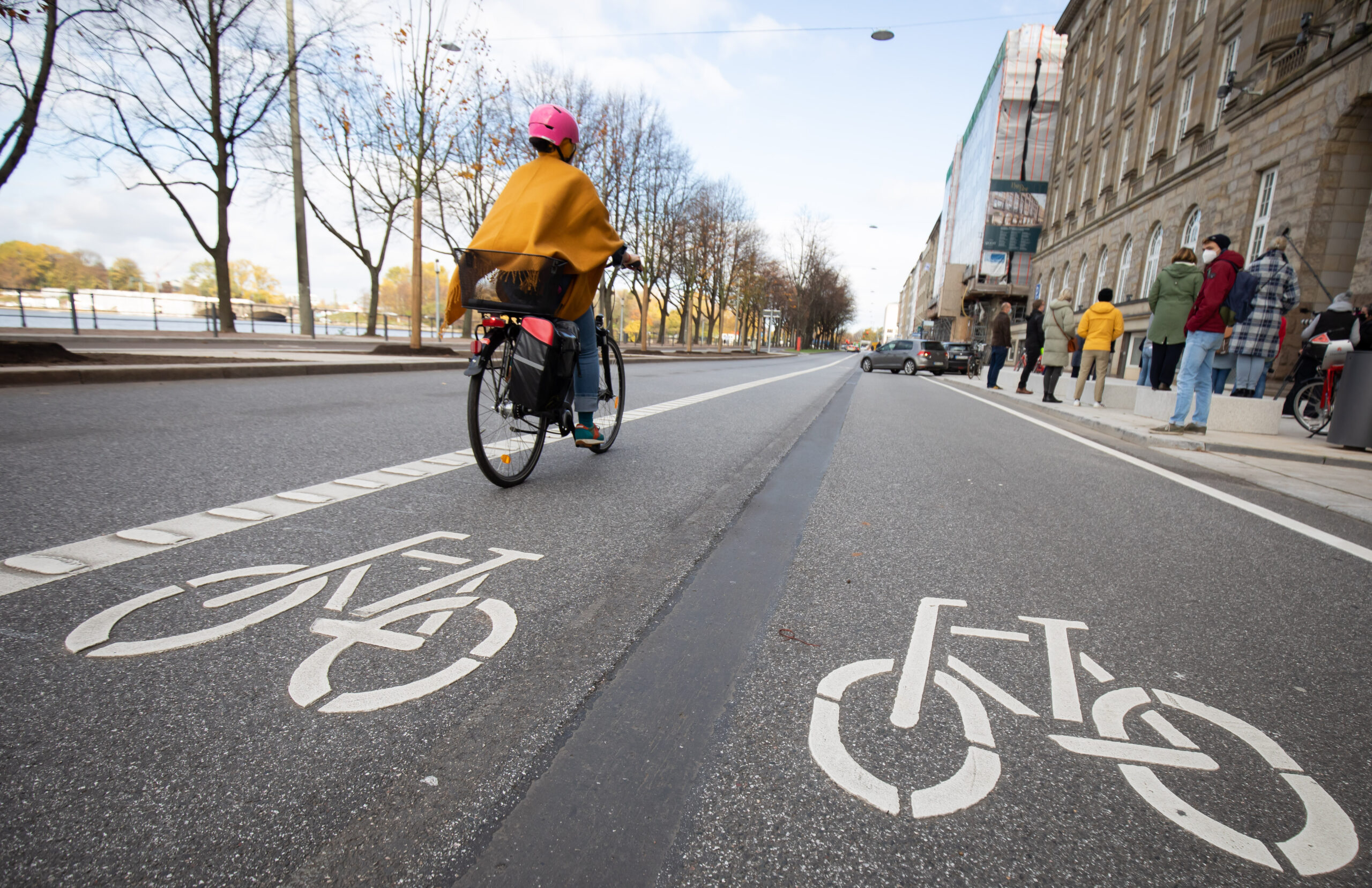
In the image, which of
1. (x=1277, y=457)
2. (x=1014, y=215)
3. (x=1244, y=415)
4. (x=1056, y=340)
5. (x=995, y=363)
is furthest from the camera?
(x=1014, y=215)

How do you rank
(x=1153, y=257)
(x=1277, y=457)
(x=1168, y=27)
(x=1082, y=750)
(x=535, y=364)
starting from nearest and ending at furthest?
(x=1082, y=750) → (x=535, y=364) → (x=1277, y=457) → (x=1153, y=257) → (x=1168, y=27)

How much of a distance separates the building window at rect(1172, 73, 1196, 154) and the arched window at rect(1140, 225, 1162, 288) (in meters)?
3.04

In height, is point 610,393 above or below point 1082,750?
above

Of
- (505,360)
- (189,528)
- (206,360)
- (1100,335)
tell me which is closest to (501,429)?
(505,360)

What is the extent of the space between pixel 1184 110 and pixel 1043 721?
3291cm

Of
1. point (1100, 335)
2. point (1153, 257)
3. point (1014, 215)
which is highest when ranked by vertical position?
point (1014, 215)

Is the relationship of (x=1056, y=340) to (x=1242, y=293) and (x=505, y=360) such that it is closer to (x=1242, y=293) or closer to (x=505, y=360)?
(x=1242, y=293)

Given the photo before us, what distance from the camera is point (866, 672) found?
1893mm

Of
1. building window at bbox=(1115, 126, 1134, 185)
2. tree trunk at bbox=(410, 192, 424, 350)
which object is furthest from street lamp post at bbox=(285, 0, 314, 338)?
building window at bbox=(1115, 126, 1134, 185)

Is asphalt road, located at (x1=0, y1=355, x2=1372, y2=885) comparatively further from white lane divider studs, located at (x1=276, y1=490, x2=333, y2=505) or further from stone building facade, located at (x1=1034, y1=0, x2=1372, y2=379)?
stone building facade, located at (x1=1034, y1=0, x2=1372, y2=379)

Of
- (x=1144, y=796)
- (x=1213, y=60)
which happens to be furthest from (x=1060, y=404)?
(x=1213, y=60)

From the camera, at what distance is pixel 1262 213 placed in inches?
711

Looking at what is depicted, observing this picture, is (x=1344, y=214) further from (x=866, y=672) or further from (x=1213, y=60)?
(x=866, y=672)

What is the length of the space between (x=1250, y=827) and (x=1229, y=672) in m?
0.86
